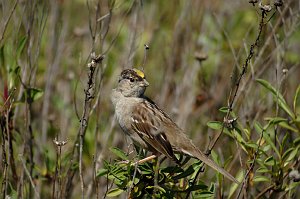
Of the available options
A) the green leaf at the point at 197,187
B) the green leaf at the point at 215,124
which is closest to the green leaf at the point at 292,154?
the green leaf at the point at 215,124

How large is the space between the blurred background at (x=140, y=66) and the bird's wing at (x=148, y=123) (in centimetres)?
42

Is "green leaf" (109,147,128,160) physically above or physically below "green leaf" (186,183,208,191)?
above

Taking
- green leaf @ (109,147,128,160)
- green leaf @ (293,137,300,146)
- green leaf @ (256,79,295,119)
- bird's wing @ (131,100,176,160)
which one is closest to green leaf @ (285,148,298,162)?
green leaf @ (293,137,300,146)

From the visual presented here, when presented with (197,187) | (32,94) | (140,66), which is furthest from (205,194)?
(140,66)

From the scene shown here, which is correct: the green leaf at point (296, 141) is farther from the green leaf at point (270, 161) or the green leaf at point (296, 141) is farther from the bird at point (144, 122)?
the bird at point (144, 122)

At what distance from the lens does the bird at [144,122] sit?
3.63 meters

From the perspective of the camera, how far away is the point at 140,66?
5402 millimetres

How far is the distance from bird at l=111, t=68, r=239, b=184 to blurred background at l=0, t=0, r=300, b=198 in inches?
11.9

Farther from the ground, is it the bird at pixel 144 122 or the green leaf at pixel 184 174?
the bird at pixel 144 122

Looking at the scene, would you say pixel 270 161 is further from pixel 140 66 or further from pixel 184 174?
pixel 140 66

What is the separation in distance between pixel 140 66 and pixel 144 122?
5.51ft

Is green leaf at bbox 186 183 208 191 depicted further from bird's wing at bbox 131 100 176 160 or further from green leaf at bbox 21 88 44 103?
green leaf at bbox 21 88 44 103

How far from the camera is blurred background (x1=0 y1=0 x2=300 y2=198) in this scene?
163 inches

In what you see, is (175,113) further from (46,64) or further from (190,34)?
(46,64)
